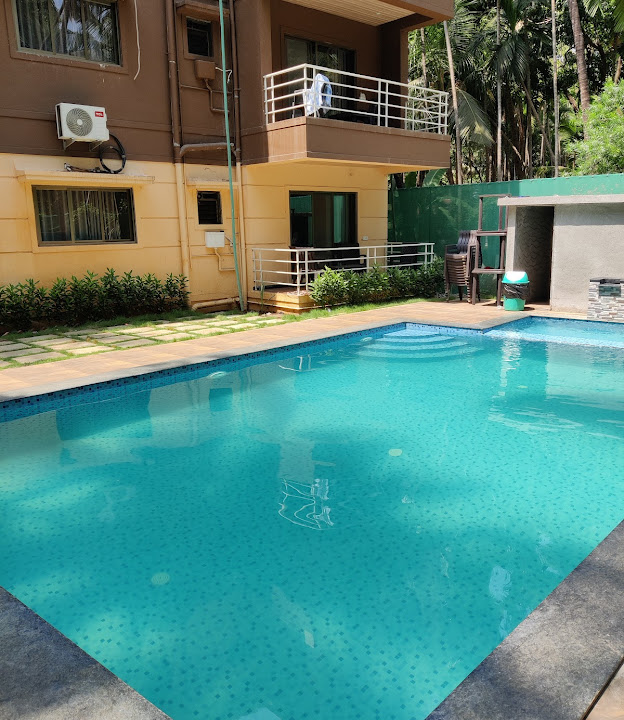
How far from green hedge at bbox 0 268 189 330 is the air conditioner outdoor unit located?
7.12ft

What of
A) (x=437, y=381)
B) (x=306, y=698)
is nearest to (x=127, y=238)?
(x=437, y=381)

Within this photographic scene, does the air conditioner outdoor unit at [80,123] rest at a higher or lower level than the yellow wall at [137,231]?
higher

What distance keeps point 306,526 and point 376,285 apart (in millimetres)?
8849

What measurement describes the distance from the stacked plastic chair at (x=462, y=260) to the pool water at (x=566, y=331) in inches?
78.0

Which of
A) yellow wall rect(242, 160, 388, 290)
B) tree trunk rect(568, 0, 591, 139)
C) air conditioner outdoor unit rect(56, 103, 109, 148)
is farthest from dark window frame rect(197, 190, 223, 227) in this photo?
tree trunk rect(568, 0, 591, 139)

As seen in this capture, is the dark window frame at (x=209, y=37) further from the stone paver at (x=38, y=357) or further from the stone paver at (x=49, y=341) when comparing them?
the stone paver at (x=38, y=357)

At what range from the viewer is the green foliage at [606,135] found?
16.7 m

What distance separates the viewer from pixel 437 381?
7395mm

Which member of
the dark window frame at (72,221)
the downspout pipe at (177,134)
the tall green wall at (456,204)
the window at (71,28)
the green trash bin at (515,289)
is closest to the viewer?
the window at (71,28)

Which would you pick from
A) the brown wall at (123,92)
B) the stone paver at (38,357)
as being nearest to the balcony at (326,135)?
the brown wall at (123,92)

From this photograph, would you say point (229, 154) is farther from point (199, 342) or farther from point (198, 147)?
point (199, 342)

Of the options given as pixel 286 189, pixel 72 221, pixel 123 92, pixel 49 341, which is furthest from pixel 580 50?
pixel 49 341

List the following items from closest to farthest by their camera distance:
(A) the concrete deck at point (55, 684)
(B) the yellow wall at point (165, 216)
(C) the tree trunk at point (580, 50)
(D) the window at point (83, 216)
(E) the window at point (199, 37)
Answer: (A) the concrete deck at point (55, 684) → (B) the yellow wall at point (165, 216) → (D) the window at point (83, 216) → (E) the window at point (199, 37) → (C) the tree trunk at point (580, 50)

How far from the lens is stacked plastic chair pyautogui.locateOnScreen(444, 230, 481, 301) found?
11758mm
